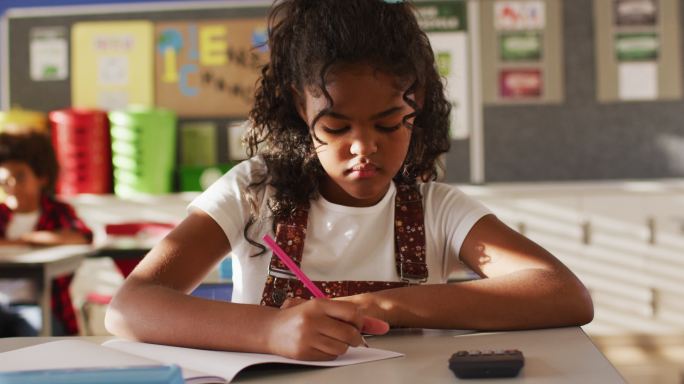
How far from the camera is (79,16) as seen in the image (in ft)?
12.4

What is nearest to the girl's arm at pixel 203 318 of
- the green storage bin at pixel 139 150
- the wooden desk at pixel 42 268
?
the wooden desk at pixel 42 268

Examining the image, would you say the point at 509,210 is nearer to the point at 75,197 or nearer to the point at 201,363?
the point at 75,197

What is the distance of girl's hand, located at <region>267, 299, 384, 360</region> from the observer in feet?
2.73

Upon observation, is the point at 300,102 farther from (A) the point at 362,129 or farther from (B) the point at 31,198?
(B) the point at 31,198

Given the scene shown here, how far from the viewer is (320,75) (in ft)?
3.66

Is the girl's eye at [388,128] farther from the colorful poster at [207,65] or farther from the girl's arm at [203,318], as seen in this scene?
the colorful poster at [207,65]

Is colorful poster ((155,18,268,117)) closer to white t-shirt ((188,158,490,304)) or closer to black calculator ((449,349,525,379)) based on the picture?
white t-shirt ((188,158,490,304))

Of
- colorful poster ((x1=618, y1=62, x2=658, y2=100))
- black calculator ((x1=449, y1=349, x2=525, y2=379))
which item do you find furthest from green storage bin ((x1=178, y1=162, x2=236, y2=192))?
black calculator ((x1=449, y1=349, x2=525, y2=379))

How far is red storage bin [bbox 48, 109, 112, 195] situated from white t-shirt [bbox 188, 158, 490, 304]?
2.43m

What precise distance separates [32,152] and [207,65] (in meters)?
0.88

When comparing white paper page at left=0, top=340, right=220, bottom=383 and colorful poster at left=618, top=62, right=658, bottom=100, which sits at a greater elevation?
colorful poster at left=618, top=62, right=658, bottom=100

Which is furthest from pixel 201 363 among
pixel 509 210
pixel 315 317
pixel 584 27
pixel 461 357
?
pixel 584 27

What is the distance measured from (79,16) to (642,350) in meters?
2.65

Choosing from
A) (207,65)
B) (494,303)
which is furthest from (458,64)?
(494,303)
